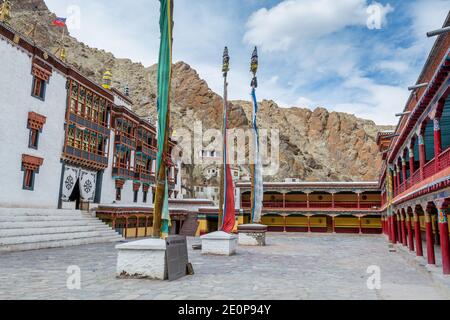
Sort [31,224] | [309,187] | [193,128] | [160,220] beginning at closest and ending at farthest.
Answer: [160,220]
[31,224]
[309,187]
[193,128]

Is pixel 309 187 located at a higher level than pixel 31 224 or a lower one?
higher

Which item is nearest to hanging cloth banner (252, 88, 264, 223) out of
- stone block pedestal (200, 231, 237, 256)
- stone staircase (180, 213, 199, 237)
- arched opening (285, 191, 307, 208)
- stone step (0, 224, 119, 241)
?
stone block pedestal (200, 231, 237, 256)

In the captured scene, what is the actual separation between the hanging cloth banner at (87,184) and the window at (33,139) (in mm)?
4908

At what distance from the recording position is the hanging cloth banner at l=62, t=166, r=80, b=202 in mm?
24438

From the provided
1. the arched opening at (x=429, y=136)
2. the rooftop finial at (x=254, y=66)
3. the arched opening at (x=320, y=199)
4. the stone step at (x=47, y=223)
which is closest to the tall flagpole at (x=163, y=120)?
the arched opening at (x=429, y=136)

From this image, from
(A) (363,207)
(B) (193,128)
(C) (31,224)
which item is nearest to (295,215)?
(A) (363,207)

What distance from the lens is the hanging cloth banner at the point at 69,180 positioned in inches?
962

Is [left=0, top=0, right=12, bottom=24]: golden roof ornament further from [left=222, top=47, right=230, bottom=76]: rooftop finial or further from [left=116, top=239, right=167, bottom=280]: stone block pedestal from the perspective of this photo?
[left=116, top=239, right=167, bottom=280]: stone block pedestal

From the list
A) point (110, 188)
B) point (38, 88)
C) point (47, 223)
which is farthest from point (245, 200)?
point (38, 88)

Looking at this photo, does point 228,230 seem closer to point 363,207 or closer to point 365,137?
point 363,207

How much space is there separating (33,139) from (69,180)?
4228 millimetres

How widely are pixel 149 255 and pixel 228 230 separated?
26.0 feet

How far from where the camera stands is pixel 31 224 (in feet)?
58.9

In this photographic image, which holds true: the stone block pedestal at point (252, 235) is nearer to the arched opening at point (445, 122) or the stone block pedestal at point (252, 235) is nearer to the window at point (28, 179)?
the arched opening at point (445, 122)
